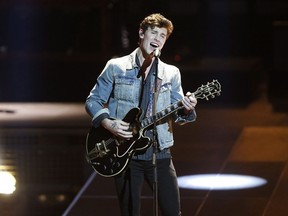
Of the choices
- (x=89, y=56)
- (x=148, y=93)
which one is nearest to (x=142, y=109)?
(x=148, y=93)

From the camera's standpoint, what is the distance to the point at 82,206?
965 centimetres

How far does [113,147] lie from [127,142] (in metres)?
0.12

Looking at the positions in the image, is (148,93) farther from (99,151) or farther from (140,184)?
(140,184)

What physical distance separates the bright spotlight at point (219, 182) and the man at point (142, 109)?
149 inches

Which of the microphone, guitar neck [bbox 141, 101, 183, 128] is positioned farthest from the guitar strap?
the microphone

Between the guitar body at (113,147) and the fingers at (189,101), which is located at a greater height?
the fingers at (189,101)

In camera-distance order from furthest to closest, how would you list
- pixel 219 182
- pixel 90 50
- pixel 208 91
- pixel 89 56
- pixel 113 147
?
pixel 90 50
pixel 89 56
pixel 219 182
pixel 113 147
pixel 208 91

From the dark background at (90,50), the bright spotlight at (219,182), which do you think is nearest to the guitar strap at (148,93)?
the bright spotlight at (219,182)

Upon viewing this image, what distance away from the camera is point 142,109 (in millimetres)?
6598

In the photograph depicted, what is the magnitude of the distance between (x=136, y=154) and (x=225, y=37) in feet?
61.5

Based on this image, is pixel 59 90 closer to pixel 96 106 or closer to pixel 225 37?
pixel 225 37

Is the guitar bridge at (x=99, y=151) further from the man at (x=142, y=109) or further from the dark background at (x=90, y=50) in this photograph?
the dark background at (x=90, y=50)

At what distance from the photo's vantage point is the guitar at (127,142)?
21.2ft

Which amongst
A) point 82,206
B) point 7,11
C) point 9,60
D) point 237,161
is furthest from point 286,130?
point 7,11
